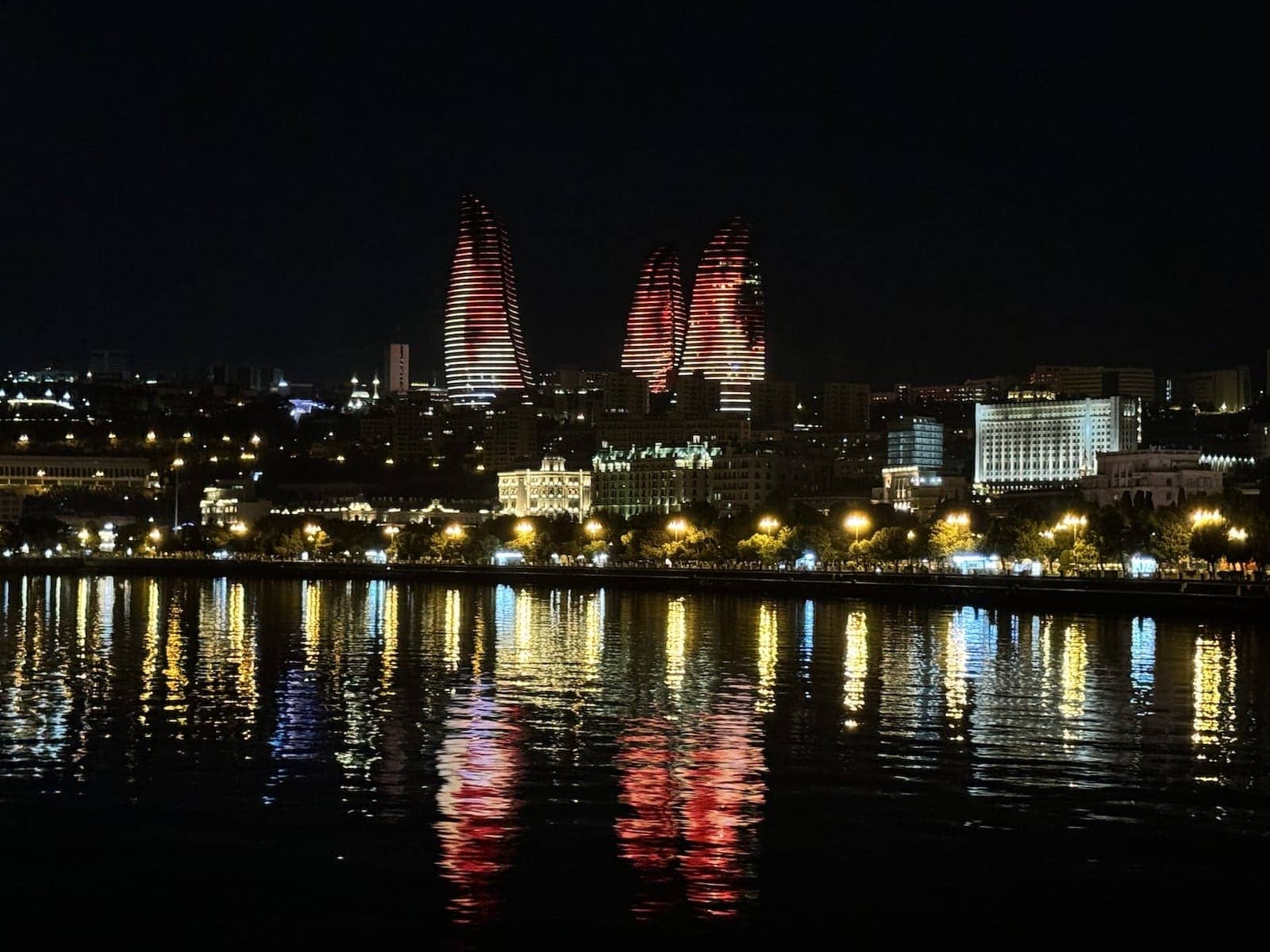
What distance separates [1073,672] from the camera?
1577 inches

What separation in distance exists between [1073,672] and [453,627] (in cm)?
2336

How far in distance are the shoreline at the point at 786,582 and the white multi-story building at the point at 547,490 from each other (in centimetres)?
3866

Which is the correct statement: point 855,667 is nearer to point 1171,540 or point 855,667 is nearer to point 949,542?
point 1171,540

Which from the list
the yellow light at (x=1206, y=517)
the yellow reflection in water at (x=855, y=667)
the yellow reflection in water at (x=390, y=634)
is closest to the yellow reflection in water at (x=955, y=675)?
the yellow reflection in water at (x=855, y=667)

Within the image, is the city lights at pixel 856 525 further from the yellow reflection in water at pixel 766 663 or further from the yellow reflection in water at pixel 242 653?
the yellow reflection in water at pixel 242 653

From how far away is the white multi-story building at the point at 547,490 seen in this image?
162 meters

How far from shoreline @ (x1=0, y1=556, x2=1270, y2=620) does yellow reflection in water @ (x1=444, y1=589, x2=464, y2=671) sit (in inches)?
497

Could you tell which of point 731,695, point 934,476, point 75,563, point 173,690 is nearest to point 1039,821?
point 731,695

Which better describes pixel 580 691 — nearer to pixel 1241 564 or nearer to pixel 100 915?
pixel 100 915

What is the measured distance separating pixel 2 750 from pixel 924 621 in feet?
129

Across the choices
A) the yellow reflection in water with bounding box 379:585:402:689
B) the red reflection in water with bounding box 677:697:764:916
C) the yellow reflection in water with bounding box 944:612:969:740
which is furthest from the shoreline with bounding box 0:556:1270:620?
the red reflection in water with bounding box 677:697:764:916

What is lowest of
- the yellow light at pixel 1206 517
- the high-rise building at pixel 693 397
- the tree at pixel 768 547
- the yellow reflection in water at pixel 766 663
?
the yellow reflection in water at pixel 766 663

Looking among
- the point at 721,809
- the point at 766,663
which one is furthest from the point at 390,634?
the point at 721,809

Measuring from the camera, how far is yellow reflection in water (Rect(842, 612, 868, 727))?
33594 millimetres
